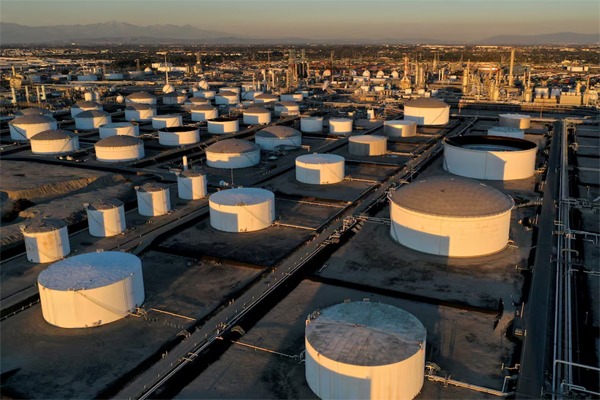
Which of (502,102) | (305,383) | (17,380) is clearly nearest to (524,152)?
(305,383)

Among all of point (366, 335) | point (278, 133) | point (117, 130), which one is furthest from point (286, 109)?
point (366, 335)

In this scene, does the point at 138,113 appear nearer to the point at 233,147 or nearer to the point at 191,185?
the point at 233,147

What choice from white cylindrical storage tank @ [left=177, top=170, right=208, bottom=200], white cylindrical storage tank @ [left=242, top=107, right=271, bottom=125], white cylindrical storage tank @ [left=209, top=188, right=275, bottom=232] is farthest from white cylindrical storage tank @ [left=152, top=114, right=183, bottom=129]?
white cylindrical storage tank @ [left=209, top=188, right=275, bottom=232]

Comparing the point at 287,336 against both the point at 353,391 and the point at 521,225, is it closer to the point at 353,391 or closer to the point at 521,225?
the point at 353,391

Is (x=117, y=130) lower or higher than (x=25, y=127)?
lower

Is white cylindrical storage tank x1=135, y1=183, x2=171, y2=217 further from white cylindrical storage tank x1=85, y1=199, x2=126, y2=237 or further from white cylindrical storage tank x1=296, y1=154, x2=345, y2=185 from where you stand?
white cylindrical storage tank x1=296, y1=154, x2=345, y2=185

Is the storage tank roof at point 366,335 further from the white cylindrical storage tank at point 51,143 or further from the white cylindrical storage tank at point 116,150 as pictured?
the white cylindrical storage tank at point 51,143

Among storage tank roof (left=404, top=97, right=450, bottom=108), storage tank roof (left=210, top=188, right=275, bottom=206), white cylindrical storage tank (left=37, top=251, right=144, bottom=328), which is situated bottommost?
white cylindrical storage tank (left=37, top=251, right=144, bottom=328)
